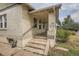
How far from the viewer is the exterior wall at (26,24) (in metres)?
1.92

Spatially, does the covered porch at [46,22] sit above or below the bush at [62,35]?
above

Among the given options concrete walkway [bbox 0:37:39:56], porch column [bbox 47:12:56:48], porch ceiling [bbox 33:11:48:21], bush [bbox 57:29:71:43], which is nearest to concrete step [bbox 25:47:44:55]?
concrete walkway [bbox 0:37:39:56]

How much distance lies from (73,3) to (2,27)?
0.87 m

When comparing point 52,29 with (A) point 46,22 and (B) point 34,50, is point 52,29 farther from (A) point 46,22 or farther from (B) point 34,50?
(B) point 34,50

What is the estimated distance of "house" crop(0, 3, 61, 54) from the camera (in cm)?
190

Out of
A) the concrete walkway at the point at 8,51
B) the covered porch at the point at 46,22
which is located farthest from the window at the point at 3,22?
the covered porch at the point at 46,22

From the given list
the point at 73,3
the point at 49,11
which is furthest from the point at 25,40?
the point at 73,3

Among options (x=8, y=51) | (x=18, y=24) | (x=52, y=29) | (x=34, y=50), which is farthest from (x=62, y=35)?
(x=8, y=51)

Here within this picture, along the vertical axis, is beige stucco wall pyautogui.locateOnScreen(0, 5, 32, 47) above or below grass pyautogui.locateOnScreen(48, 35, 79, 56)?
above

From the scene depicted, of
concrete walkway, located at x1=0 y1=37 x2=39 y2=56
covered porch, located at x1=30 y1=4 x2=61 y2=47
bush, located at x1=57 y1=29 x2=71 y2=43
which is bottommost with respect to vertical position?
concrete walkway, located at x1=0 y1=37 x2=39 y2=56

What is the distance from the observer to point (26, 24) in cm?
194

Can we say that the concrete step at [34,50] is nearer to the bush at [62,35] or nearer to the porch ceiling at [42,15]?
the bush at [62,35]

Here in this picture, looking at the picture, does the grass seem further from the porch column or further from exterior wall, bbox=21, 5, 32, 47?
exterior wall, bbox=21, 5, 32, 47

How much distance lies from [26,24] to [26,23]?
0.01 meters
